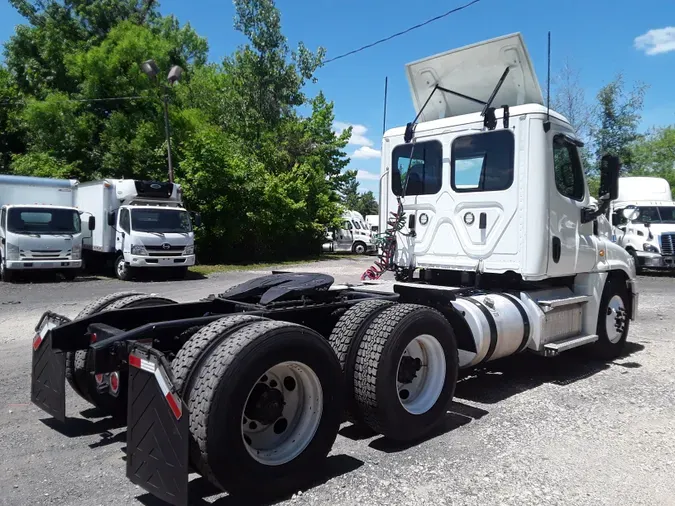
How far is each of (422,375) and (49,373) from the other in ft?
9.37

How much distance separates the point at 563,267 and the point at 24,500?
5513 millimetres

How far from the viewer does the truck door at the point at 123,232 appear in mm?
17964

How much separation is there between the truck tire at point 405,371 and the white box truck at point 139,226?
14581 mm

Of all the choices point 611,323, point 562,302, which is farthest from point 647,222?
point 562,302

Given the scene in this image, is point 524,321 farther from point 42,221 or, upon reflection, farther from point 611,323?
point 42,221

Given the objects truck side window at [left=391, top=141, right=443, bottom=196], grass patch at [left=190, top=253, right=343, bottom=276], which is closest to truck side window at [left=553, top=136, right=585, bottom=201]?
truck side window at [left=391, top=141, right=443, bottom=196]

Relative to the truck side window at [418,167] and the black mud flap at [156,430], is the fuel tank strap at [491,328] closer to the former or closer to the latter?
the truck side window at [418,167]

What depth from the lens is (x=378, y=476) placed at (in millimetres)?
3885

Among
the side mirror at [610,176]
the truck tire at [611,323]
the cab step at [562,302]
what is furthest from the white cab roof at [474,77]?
the truck tire at [611,323]

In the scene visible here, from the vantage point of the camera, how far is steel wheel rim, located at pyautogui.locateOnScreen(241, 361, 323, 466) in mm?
3598

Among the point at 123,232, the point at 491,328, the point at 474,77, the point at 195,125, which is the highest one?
the point at 195,125

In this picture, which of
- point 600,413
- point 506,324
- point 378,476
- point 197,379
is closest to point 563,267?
point 506,324

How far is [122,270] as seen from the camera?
725 inches

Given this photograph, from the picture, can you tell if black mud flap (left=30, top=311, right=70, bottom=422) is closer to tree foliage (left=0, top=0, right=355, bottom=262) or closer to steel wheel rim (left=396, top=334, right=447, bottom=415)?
steel wheel rim (left=396, top=334, right=447, bottom=415)
